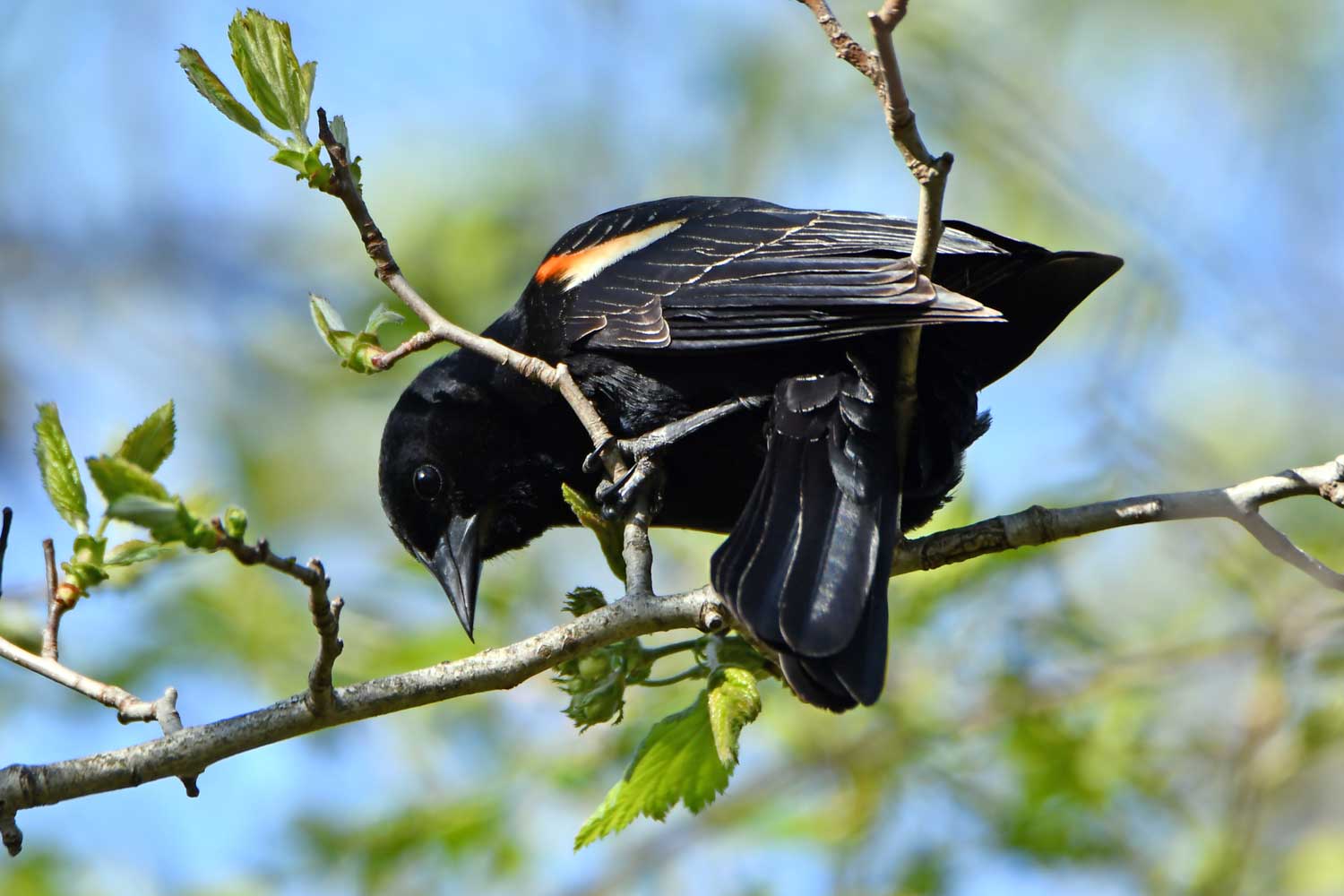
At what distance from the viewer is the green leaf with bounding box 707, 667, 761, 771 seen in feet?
6.08

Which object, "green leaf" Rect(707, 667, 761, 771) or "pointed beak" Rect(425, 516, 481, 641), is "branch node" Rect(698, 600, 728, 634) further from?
"pointed beak" Rect(425, 516, 481, 641)

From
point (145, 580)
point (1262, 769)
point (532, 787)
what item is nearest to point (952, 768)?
point (1262, 769)

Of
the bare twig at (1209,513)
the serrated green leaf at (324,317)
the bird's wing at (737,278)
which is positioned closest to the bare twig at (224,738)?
the serrated green leaf at (324,317)

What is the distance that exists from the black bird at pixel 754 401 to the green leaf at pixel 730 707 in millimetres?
70

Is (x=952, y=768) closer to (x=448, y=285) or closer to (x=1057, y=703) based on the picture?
(x=1057, y=703)

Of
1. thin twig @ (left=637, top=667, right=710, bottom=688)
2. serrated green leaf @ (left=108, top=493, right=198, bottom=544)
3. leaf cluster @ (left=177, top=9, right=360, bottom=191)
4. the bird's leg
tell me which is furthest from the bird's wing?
serrated green leaf @ (left=108, top=493, right=198, bottom=544)

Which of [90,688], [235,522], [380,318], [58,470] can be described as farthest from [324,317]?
[235,522]

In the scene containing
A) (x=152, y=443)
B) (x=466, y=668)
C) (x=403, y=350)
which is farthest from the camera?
(x=403, y=350)

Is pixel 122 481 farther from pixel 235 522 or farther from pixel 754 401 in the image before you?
pixel 754 401

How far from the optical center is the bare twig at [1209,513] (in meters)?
1.89

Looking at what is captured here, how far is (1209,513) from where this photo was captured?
191cm

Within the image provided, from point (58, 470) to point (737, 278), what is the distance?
1419 mm

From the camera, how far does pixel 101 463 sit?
142 centimetres

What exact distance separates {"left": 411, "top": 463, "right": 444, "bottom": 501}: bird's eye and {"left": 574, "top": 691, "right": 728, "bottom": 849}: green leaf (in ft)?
4.67
